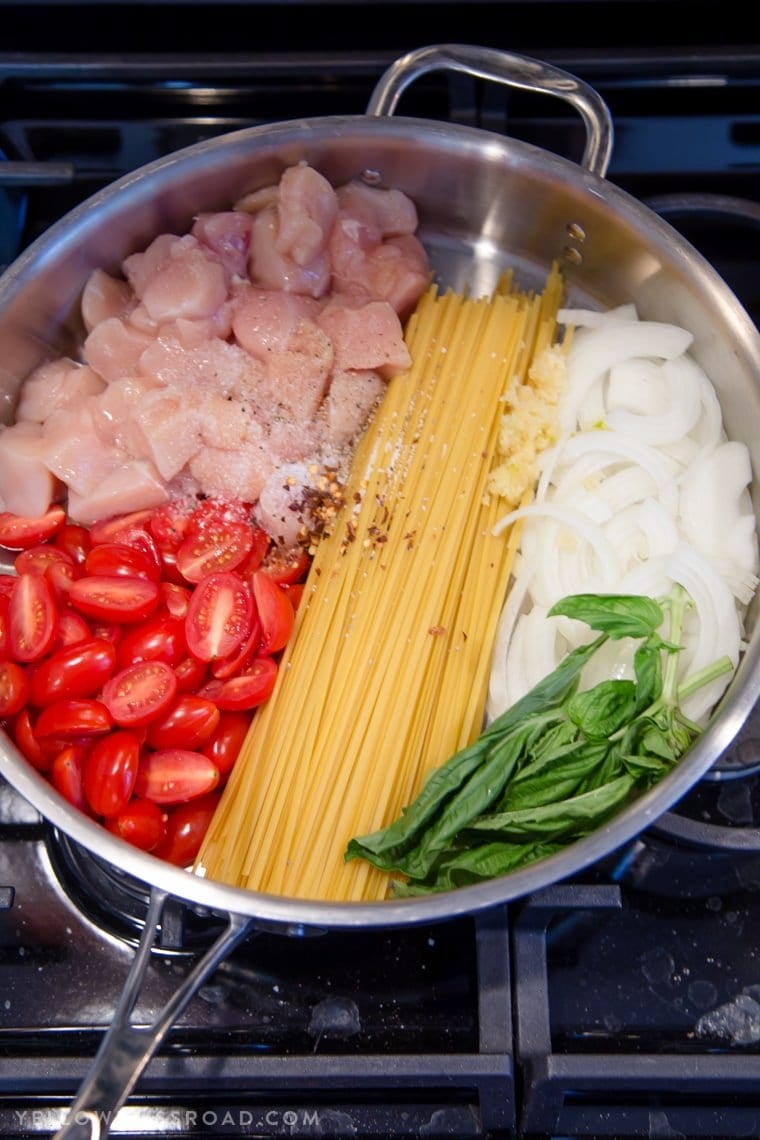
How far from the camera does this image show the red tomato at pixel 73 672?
5.47 ft

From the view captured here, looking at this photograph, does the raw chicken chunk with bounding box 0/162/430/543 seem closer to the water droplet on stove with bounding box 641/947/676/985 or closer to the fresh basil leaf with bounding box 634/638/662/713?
the fresh basil leaf with bounding box 634/638/662/713

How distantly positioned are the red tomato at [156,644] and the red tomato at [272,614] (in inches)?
5.9

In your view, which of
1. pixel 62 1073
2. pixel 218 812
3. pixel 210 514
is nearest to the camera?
pixel 62 1073

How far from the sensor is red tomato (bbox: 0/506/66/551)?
1.89m

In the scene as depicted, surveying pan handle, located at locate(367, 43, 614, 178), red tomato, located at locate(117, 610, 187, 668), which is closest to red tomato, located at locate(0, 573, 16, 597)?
red tomato, located at locate(117, 610, 187, 668)

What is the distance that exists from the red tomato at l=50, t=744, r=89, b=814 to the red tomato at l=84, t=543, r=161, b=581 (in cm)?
32

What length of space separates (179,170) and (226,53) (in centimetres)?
43

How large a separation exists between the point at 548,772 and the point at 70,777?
0.78 metres

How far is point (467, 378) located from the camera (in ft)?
6.31

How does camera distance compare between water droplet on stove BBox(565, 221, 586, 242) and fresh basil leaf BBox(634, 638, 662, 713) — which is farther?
water droplet on stove BBox(565, 221, 586, 242)

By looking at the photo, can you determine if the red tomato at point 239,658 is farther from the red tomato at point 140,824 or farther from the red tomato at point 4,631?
the red tomato at point 4,631

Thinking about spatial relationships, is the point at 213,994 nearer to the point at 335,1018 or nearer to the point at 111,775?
the point at 335,1018

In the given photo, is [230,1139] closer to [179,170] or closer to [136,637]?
[136,637]

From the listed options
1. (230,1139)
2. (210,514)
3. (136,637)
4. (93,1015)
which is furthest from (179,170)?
(230,1139)
